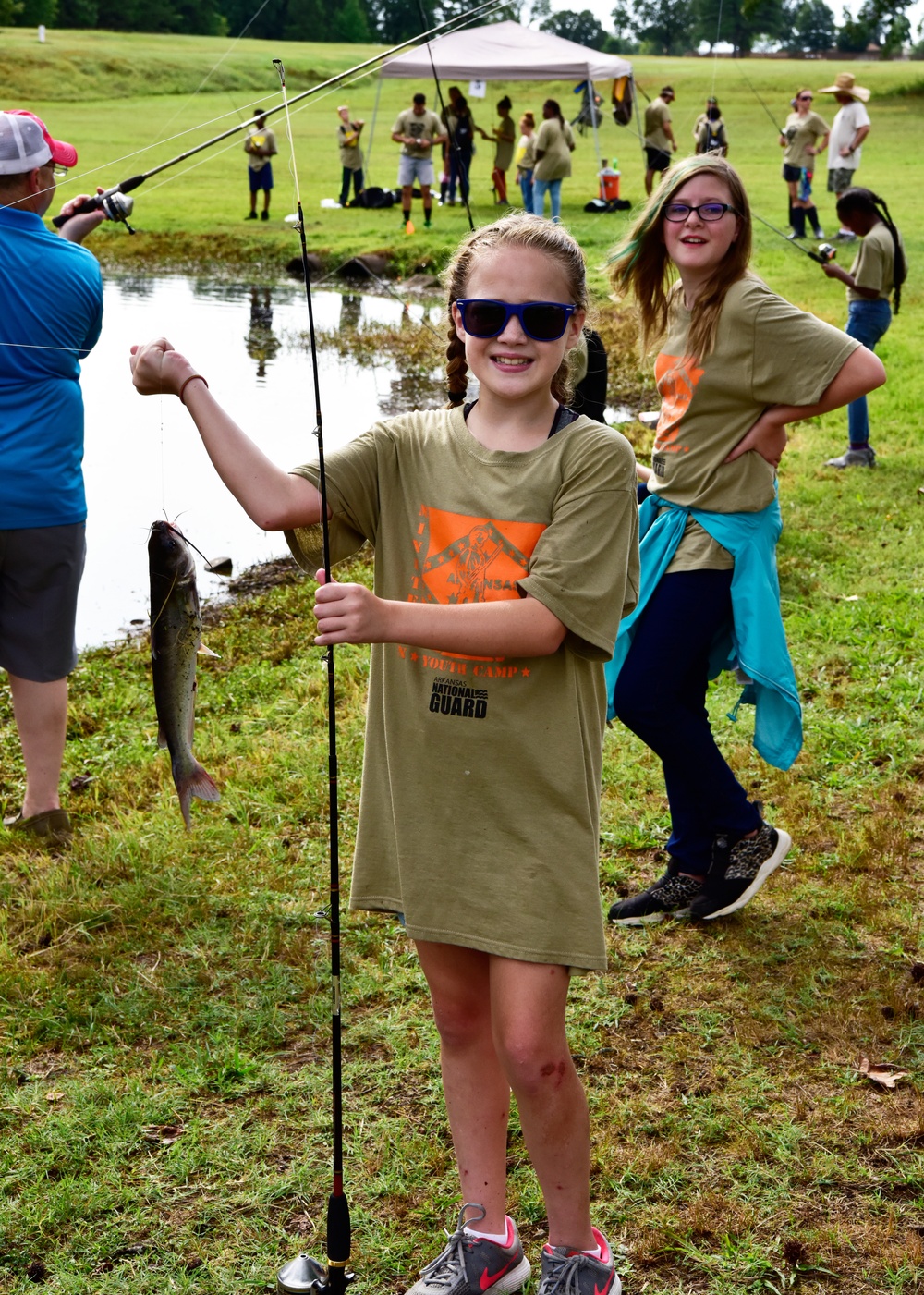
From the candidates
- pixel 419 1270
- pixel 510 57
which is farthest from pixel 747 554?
pixel 510 57

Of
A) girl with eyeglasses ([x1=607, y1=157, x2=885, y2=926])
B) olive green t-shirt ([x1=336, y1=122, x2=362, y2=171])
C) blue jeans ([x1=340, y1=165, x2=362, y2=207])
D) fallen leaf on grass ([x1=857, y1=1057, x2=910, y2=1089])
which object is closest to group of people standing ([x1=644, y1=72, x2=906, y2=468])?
girl with eyeglasses ([x1=607, y1=157, x2=885, y2=926])

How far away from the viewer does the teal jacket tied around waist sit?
3703mm

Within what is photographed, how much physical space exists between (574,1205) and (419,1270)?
1.38ft

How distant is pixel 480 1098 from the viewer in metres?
2.49

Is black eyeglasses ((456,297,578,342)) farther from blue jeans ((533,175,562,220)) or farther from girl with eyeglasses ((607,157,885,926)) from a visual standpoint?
blue jeans ((533,175,562,220))

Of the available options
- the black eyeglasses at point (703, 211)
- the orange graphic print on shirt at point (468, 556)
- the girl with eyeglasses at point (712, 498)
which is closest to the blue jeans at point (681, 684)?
the girl with eyeglasses at point (712, 498)

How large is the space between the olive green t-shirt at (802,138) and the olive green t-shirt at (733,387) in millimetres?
16540

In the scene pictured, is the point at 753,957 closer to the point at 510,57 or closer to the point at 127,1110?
the point at 127,1110

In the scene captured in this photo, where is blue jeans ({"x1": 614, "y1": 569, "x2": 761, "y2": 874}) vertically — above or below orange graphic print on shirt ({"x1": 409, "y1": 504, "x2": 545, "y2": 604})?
below

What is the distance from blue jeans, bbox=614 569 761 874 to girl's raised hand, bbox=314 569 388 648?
1860 millimetres

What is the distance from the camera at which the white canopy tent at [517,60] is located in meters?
22.2

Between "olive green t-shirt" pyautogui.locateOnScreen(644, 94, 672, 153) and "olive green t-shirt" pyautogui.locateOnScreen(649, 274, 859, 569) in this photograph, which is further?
"olive green t-shirt" pyautogui.locateOnScreen(644, 94, 672, 153)

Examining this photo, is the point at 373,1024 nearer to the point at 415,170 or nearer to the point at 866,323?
the point at 866,323

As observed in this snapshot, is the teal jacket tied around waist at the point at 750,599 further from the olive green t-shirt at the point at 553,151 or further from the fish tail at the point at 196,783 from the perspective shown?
the olive green t-shirt at the point at 553,151
